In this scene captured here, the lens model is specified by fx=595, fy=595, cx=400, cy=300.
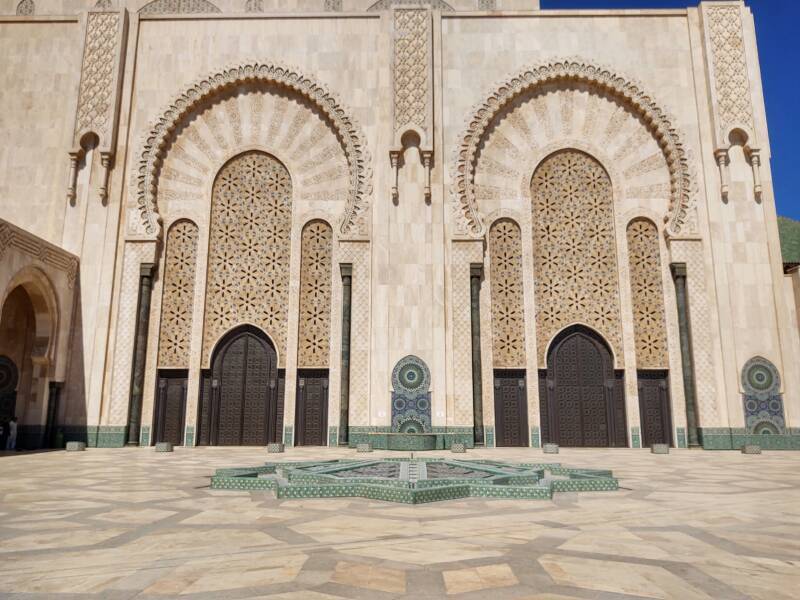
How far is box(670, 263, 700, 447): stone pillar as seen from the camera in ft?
32.0

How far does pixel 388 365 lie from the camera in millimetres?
9812

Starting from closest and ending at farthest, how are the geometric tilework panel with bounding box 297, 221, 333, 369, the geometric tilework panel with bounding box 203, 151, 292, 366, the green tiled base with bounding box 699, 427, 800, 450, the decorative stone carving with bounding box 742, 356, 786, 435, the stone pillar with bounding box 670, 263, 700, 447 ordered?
the green tiled base with bounding box 699, 427, 800, 450
the decorative stone carving with bounding box 742, 356, 786, 435
the stone pillar with bounding box 670, 263, 700, 447
the geometric tilework panel with bounding box 297, 221, 333, 369
the geometric tilework panel with bounding box 203, 151, 292, 366

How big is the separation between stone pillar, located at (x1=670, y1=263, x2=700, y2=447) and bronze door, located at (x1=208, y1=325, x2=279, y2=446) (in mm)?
6847

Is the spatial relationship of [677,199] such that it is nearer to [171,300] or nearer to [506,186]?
[506,186]

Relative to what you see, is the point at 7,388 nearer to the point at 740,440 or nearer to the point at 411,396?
the point at 411,396

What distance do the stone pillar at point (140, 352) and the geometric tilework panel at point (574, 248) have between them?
673cm

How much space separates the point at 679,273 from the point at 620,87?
11.6 feet

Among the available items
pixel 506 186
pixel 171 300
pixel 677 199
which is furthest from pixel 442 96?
pixel 171 300

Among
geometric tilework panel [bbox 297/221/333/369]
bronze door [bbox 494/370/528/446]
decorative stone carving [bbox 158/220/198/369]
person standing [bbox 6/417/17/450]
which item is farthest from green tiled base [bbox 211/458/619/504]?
person standing [bbox 6/417/17/450]

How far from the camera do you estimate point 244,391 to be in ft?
33.7

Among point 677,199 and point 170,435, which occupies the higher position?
point 677,199

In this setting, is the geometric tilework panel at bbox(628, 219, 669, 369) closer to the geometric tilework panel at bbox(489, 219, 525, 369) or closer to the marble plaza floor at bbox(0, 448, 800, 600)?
the geometric tilework panel at bbox(489, 219, 525, 369)

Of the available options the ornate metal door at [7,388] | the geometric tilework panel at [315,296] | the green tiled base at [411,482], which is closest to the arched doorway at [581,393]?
the geometric tilework panel at [315,296]

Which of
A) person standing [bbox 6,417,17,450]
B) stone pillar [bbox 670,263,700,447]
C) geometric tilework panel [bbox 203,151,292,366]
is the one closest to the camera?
person standing [bbox 6,417,17,450]
